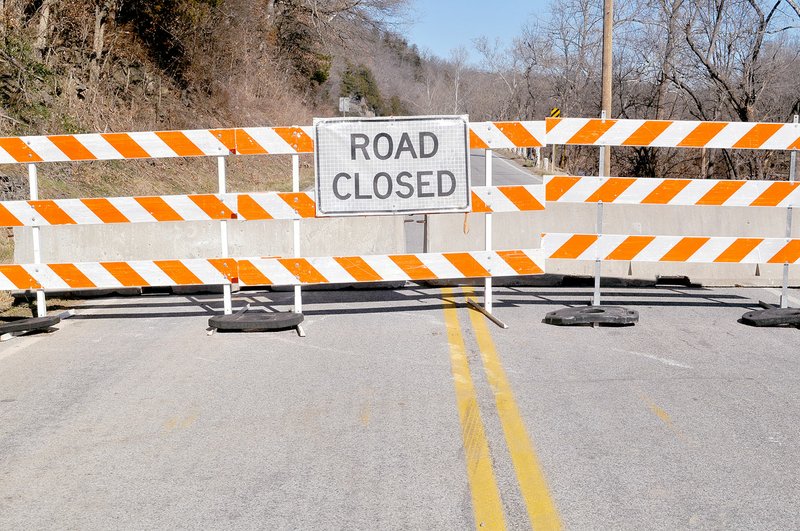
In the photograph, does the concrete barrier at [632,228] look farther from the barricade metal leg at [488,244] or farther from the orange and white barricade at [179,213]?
the orange and white barricade at [179,213]

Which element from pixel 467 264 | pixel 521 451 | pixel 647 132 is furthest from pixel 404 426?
pixel 647 132

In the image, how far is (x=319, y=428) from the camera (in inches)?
209

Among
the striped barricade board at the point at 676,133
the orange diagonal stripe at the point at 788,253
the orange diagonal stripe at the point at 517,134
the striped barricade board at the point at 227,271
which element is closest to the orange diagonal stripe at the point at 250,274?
the striped barricade board at the point at 227,271

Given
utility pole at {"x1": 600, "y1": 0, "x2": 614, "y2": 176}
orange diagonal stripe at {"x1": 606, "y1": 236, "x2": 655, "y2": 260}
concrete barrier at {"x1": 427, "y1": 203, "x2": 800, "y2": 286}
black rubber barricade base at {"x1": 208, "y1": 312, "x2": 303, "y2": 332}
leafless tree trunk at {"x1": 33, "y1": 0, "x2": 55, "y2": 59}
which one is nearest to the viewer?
black rubber barricade base at {"x1": 208, "y1": 312, "x2": 303, "y2": 332}

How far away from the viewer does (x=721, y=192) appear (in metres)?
8.49

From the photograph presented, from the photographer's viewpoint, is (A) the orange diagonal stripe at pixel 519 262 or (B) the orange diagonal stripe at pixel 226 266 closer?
(B) the orange diagonal stripe at pixel 226 266

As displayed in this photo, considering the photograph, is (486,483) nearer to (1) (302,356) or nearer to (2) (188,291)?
(1) (302,356)

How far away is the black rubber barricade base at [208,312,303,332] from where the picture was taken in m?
8.04

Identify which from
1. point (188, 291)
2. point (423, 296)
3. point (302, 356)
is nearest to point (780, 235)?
point (423, 296)

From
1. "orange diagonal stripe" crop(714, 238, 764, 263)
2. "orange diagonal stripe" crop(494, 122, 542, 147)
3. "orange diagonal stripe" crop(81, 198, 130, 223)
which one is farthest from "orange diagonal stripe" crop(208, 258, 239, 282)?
"orange diagonal stripe" crop(714, 238, 764, 263)

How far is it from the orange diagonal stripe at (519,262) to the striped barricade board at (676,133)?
3.96 ft

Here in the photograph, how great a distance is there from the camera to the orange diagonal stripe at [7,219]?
323 inches

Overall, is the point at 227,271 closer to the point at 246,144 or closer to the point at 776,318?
the point at 246,144

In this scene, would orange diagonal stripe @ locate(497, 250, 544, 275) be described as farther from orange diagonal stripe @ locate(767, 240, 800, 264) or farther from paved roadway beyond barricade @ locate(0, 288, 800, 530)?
orange diagonal stripe @ locate(767, 240, 800, 264)
